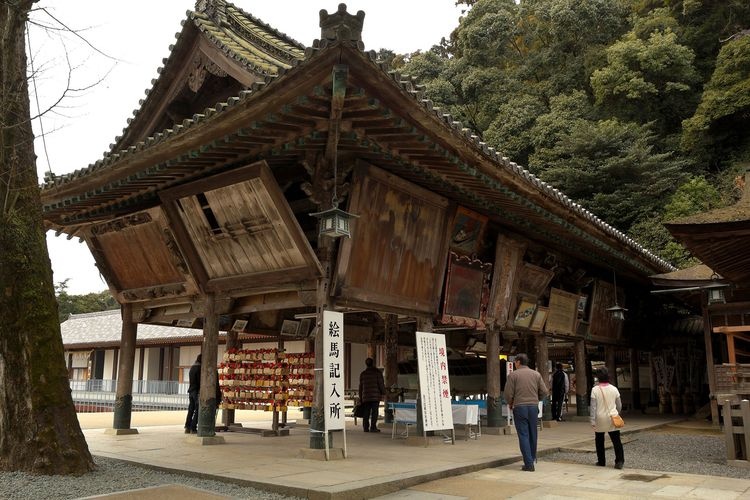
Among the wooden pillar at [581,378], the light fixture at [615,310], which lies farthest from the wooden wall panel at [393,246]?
the wooden pillar at [581,378]

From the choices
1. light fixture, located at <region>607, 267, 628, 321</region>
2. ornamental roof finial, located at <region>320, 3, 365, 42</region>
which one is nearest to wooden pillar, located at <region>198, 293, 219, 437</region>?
ornamental roof finial, located at <region>320, 3, 365, 42</region>

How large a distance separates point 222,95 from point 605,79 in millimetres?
23895

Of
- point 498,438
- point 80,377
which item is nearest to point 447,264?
point 498,438

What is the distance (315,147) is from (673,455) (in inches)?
308

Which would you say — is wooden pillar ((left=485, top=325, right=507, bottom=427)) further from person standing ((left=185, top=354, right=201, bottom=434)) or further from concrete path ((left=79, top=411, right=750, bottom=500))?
person standing ((left=185, top=354, right=201, bottom=434))

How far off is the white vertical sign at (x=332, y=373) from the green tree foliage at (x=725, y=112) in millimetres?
24821

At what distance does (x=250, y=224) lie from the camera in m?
8.91

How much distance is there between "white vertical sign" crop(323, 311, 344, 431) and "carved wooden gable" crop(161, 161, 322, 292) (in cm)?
80

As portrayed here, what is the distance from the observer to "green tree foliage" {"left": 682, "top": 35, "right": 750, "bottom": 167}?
25953 millimetres

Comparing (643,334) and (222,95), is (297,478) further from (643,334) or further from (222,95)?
(643,334)

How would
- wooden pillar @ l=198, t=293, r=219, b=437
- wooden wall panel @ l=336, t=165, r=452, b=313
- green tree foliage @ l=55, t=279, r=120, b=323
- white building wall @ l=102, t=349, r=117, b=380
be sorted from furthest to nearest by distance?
green tree foliage @ l=55, t=279, r=120, b=323, white building wall @ l=102, t=349, r=117, b=380, wooden pillar @ l=198, t=293, r=219, b=437, wooden wall panel @ l=336, t=165, r=452, b=313

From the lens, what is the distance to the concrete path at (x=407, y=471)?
6.36 meters

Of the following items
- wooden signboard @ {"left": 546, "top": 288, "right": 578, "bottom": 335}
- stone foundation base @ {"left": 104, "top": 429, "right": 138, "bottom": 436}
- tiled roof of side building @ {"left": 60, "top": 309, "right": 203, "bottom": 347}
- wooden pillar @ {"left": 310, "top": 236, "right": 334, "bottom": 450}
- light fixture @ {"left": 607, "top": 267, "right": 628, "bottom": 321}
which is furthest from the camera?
tiled roof of side building @ {"left": 60, "top": 309, "right": 203, "bottom": 347}

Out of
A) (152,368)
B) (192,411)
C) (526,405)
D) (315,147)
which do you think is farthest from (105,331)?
(526,405)
